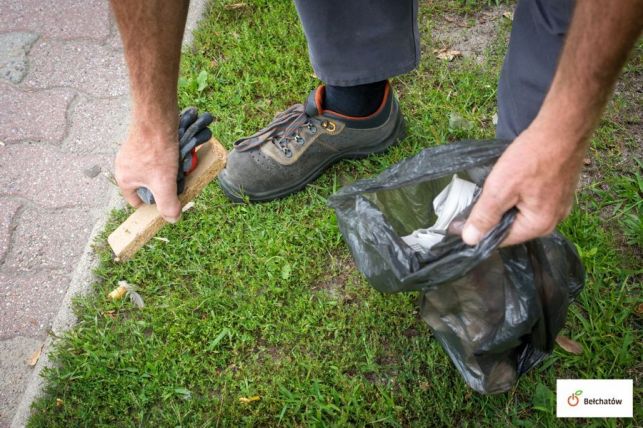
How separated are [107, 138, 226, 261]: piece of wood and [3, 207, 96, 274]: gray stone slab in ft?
2.34

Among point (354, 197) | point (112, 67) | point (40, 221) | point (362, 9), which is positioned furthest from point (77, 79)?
point (354, 197)

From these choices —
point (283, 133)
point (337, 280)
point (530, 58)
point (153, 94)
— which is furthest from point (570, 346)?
point (153, 94)

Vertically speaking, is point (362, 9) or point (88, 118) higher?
point (362, 9)

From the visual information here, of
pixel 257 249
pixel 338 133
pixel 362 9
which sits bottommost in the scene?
pixel 257 249

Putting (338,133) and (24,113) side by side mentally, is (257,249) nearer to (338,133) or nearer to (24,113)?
(338,133)

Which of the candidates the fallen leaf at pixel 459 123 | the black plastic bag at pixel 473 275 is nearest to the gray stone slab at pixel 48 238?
the black plastic bag at pixel 473 275

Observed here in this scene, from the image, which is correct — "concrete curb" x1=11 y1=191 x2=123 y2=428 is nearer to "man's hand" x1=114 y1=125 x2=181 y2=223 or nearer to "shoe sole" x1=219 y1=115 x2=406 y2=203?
"shoe sole" x1=219 y1=115 x2=406 y2=203

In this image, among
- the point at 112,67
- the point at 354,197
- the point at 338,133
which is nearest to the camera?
the point at 354,197

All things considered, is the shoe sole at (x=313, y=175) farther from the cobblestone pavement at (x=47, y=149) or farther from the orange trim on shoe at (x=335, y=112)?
the cobblestone pavement at (x=47, y=149)

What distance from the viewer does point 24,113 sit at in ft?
8.37

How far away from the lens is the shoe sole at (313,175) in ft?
7.01

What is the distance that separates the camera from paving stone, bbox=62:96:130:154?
7.93 ft

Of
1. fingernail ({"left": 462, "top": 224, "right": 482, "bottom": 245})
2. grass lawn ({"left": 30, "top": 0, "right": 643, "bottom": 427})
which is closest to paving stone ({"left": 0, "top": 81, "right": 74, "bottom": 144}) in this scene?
grass lawn ({"left": 30, "top": 0, "right": 643, "bottom": 427})

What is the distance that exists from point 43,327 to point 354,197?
4.09 feet
